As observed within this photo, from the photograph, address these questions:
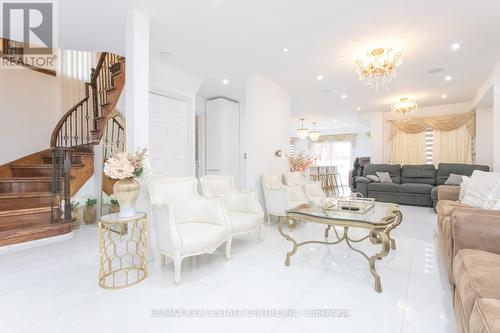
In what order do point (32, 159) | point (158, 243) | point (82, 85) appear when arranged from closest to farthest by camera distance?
1. point (158, 243)
2. point (32, 159)
3. point (82, 85)

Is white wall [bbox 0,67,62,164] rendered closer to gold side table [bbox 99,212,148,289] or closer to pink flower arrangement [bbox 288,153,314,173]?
gold side table [bbox 99,212,148,289]

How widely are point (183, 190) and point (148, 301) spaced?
1.21 m

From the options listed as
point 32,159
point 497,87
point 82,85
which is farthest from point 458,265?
point 82,85

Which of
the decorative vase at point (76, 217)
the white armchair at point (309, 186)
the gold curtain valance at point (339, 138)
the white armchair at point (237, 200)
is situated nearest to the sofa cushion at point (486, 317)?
the white armchair at point (237, 200)

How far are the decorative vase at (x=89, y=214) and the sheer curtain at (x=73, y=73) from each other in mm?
2281

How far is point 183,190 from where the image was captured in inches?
111

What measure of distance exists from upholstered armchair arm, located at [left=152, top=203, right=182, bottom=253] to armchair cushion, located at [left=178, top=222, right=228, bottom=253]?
8 cm

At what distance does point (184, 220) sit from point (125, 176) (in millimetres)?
847

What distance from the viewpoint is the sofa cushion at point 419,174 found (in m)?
6.12

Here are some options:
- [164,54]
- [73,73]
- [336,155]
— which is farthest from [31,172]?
[336,155]

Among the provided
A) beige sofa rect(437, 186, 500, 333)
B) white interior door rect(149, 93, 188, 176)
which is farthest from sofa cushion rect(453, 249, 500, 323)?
white interior door rect(149, 93, 188, 176)

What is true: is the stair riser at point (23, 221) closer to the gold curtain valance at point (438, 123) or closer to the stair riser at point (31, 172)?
the stair riser at point (31, 172)

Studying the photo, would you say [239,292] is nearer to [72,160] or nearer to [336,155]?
[72,160]

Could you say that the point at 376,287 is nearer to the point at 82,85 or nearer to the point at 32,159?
the point at 32,159
